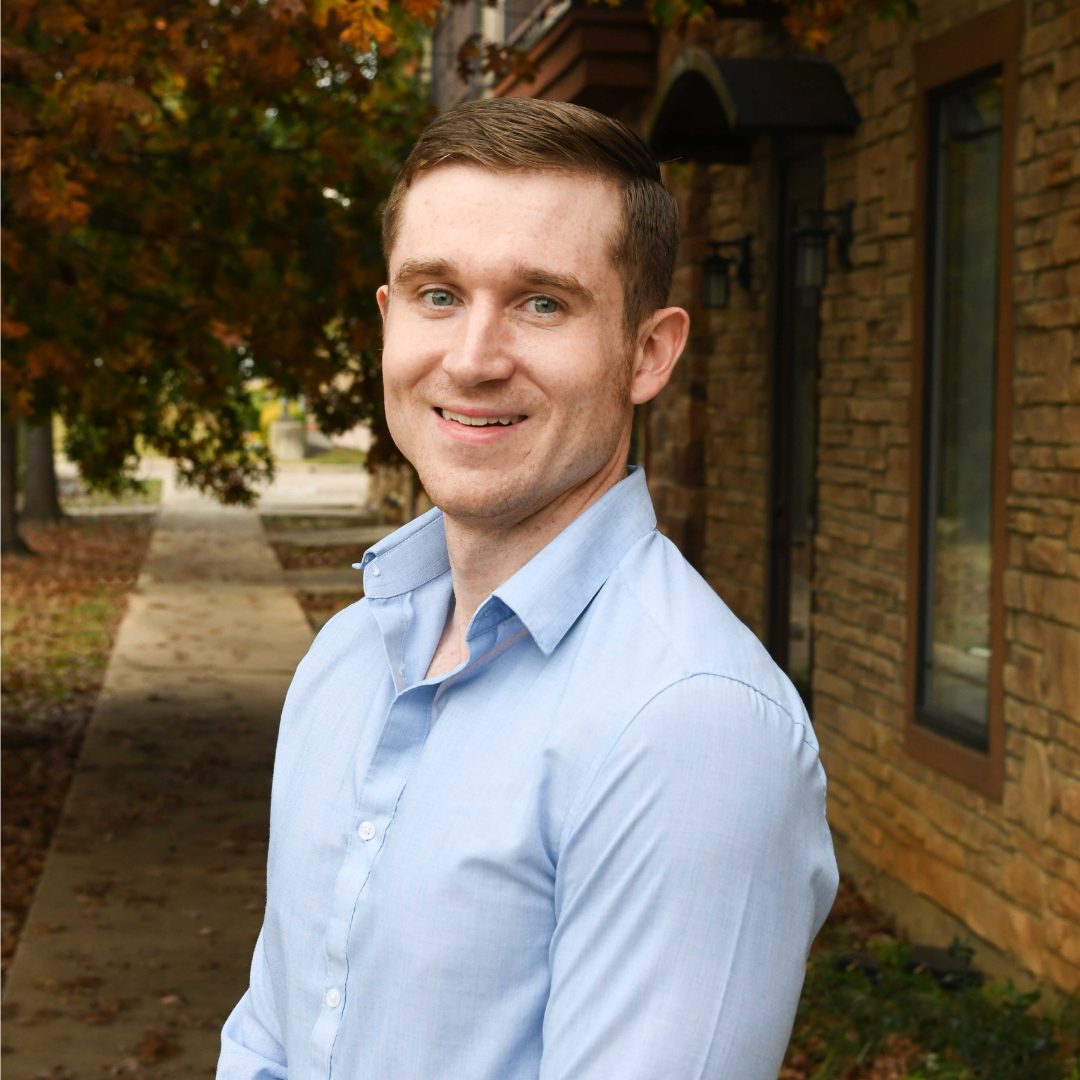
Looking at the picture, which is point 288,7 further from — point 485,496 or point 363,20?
point 485,496

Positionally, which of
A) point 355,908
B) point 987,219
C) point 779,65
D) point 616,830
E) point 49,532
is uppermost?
point 779,65

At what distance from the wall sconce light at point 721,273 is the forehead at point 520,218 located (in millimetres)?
6727

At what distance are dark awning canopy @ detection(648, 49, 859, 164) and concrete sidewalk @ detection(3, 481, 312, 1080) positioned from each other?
4050 millimetres

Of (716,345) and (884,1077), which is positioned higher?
(716,345)

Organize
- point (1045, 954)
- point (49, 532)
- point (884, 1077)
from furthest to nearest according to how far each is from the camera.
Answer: point (49, 532)
point (1045, 954)
point (884, 1077)

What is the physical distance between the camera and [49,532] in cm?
2198

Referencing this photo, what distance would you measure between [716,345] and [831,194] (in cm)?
176

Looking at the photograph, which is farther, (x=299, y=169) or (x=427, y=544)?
(x=299, y=169)

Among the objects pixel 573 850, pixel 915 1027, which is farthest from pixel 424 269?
pixel 915 1027

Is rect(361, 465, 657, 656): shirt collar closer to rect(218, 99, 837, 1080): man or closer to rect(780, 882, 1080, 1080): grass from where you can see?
rect(218, 99, 837, 1080): man

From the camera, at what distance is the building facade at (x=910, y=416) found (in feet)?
16.3

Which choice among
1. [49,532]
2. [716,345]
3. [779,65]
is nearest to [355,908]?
[779,65]

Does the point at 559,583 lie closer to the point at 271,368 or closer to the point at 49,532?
the point at 271,368

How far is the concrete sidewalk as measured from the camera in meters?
5.16
